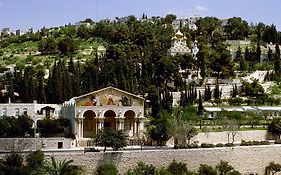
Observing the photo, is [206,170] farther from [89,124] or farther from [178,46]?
[178,46]

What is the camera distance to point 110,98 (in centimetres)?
4144

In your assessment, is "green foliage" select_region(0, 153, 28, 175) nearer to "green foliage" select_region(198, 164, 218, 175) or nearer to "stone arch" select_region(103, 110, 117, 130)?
"green foliage" select_region(198, 164, 218, 175)

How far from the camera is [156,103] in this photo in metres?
44.1

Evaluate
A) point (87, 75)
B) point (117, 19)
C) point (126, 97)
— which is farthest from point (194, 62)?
point (117, 19)

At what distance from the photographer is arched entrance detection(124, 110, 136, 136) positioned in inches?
1642

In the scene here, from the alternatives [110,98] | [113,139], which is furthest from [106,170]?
[110,98]

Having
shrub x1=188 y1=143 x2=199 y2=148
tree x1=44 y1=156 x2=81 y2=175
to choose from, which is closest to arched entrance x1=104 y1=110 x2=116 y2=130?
shrub x1=188 y1=143 x2=199 y2=148

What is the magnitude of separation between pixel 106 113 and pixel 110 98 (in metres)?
1.11

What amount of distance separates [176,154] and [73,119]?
923 cm

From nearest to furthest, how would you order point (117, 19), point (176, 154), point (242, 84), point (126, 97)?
point (176, 154) → point (126, 97) → point (242, 84) → point (117, 19)

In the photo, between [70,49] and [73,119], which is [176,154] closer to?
[73,119]

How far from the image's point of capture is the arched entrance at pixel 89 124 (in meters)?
41.0

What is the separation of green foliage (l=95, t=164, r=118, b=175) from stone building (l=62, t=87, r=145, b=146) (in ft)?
24.3

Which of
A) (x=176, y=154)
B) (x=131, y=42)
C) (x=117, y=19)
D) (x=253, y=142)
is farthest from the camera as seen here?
(x=117, y=19)
